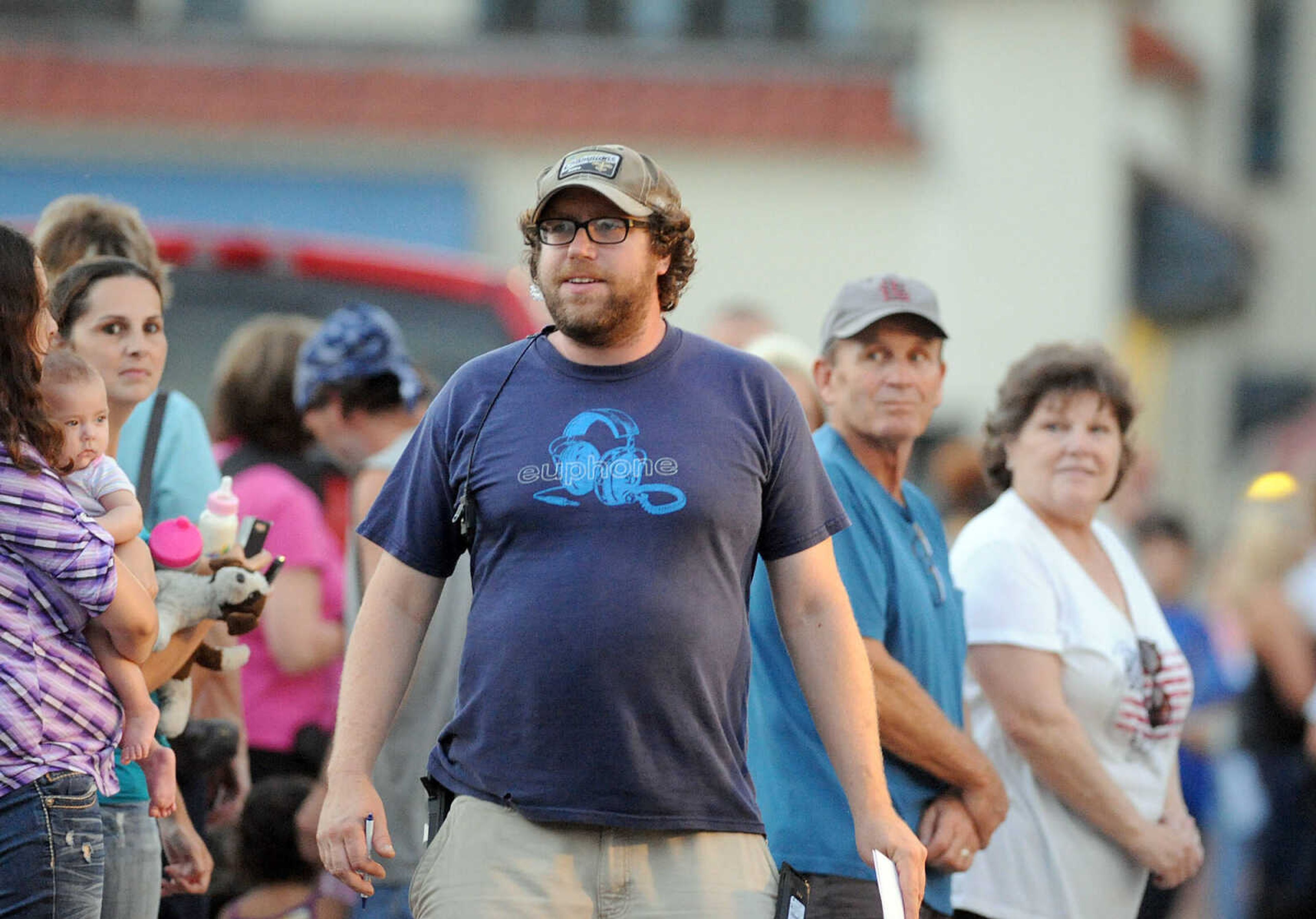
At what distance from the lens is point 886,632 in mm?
4547

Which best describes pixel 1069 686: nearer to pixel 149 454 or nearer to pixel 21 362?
pixel 149 454

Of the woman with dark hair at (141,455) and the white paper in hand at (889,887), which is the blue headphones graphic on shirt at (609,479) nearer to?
the white paper in hand at (889,887)

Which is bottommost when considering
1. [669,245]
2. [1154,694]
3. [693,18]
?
[1154,694]

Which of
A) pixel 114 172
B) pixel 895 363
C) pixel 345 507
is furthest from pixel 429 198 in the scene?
pixel 895 363

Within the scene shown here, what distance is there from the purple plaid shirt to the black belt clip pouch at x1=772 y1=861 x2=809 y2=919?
1.27 m

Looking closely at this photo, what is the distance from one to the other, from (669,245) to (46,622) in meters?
1.37

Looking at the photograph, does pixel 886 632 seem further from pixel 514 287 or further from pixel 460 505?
pixel 514 287

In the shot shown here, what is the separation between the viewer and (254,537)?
172 inches

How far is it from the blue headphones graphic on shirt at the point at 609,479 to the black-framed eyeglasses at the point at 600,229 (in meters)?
0.38

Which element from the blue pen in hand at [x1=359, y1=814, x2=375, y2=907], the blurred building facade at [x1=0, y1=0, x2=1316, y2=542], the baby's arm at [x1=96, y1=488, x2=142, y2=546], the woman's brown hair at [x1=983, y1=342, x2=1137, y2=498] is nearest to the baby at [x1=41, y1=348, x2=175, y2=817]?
the baby's arm at [x1=96, y1=488, x2=142, y2=546]

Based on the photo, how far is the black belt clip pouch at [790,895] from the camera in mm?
3699

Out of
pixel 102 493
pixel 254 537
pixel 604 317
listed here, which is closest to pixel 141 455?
pixel 254 537

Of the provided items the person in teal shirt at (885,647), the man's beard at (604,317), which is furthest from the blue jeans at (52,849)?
the person in teal shirt at (885,647)

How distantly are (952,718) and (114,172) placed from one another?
425 inches
